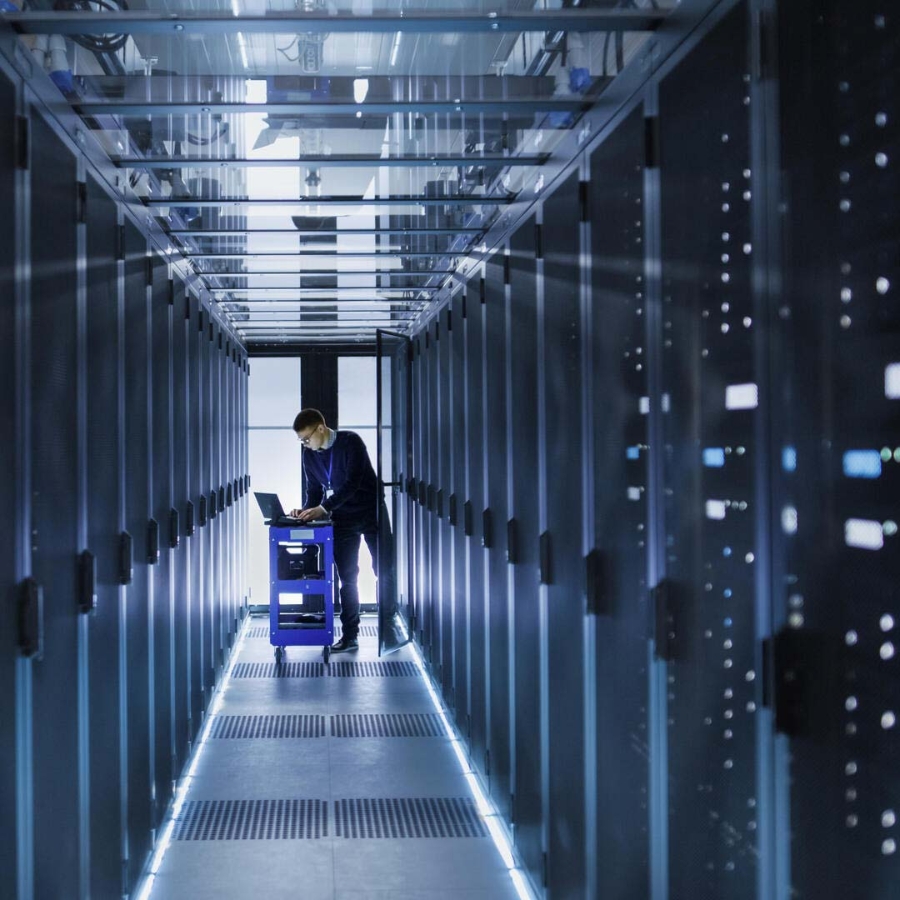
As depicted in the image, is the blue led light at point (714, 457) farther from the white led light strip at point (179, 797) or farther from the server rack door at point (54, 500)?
the white led light strip at point (179, 797)

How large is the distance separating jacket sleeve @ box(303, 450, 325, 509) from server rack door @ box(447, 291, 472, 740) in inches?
109

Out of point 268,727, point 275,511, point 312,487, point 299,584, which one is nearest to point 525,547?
point 268,727

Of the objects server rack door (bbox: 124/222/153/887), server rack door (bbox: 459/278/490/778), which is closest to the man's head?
server rack door (bbox: 459/278/490/778)

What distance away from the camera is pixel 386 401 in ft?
28.6

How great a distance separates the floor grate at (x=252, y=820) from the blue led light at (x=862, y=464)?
3468mm

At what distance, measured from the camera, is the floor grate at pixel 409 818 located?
4320 millimetres

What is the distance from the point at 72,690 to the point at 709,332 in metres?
1.88

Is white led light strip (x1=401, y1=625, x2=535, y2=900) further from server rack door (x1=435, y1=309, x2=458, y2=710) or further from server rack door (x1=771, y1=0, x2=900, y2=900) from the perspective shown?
server rack door (x1=771, y1=0, x2=900, y2=900)

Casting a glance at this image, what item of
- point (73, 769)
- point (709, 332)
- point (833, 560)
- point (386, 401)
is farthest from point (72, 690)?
point (386, 401)

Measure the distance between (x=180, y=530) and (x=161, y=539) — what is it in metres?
0.58

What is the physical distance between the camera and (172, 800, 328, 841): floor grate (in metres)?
4.29

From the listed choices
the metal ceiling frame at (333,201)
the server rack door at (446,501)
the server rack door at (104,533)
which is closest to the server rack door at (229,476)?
the server rack door at (446,501)

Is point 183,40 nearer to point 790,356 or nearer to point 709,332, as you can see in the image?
point 709,332

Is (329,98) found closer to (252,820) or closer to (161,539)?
(161,539)
